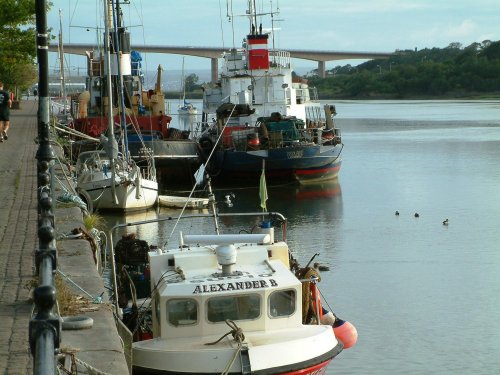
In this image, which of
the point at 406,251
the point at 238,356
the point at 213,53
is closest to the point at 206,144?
the point at 406,251

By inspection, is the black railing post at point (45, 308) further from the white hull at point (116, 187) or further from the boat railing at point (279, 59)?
the boat railing at point (279, 59)

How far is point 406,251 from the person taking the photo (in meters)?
24.3

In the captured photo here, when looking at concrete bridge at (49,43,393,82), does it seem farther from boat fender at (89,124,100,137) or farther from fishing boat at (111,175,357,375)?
fishing boat at (111,175,357,375)

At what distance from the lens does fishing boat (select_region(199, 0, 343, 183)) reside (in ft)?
122

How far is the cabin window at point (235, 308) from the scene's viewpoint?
437 inches

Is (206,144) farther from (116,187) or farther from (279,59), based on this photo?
(116,187)

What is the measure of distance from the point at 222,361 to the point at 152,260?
7.70ft

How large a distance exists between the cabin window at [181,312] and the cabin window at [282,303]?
861mm

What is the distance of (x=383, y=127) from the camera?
258ft

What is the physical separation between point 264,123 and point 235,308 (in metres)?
27.7

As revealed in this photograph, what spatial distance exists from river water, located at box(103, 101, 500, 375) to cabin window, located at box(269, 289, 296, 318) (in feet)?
11.5

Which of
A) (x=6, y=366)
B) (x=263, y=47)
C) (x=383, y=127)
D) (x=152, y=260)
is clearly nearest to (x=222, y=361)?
(x=152, y=260)

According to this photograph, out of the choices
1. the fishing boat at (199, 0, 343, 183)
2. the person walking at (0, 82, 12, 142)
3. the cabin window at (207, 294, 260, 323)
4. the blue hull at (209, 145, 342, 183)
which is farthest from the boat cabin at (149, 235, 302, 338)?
the blue hull at (209, 145, 342, 183)

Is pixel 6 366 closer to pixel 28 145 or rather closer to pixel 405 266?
pixel 405 266
